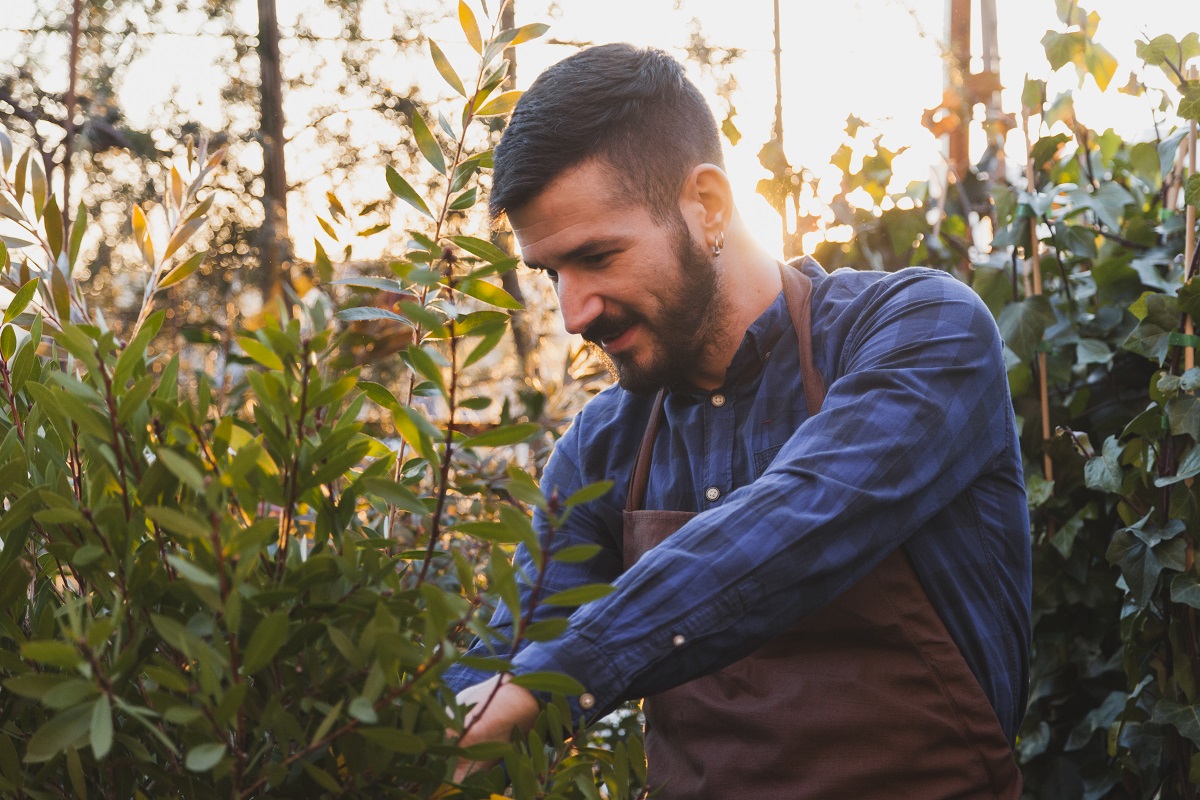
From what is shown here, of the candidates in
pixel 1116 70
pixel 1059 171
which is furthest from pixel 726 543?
pixel 1059 171

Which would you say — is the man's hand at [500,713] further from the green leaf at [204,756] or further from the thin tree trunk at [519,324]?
the thin tree trunk at [519,324]

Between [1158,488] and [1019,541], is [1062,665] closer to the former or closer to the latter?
[1158,488]

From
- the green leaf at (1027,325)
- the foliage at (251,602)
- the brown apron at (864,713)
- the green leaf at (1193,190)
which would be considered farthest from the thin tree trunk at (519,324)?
the foliage at (251,602)

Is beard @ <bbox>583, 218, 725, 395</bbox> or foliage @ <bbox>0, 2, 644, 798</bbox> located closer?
foliage @ <bbox>0, 2, 644, 798</bbox>

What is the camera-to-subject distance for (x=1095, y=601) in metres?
2.47

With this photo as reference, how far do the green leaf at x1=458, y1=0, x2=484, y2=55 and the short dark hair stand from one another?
0.54 meters

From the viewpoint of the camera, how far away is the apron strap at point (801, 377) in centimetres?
152

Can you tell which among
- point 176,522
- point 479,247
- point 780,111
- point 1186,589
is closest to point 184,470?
point 176,522

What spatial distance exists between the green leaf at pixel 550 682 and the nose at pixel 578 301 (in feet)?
2.90

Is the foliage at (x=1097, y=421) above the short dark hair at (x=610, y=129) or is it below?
below

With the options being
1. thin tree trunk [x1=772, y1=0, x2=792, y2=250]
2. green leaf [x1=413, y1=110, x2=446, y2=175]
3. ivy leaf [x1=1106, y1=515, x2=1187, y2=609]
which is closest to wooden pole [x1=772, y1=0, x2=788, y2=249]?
thin tree trunk [x1=772, y1=0, x2=792, y2=250]

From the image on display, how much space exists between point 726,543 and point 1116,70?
206 cm

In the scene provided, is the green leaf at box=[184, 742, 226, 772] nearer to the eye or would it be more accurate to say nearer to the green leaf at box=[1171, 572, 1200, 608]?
the eye

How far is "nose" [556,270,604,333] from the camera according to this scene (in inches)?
59.6
